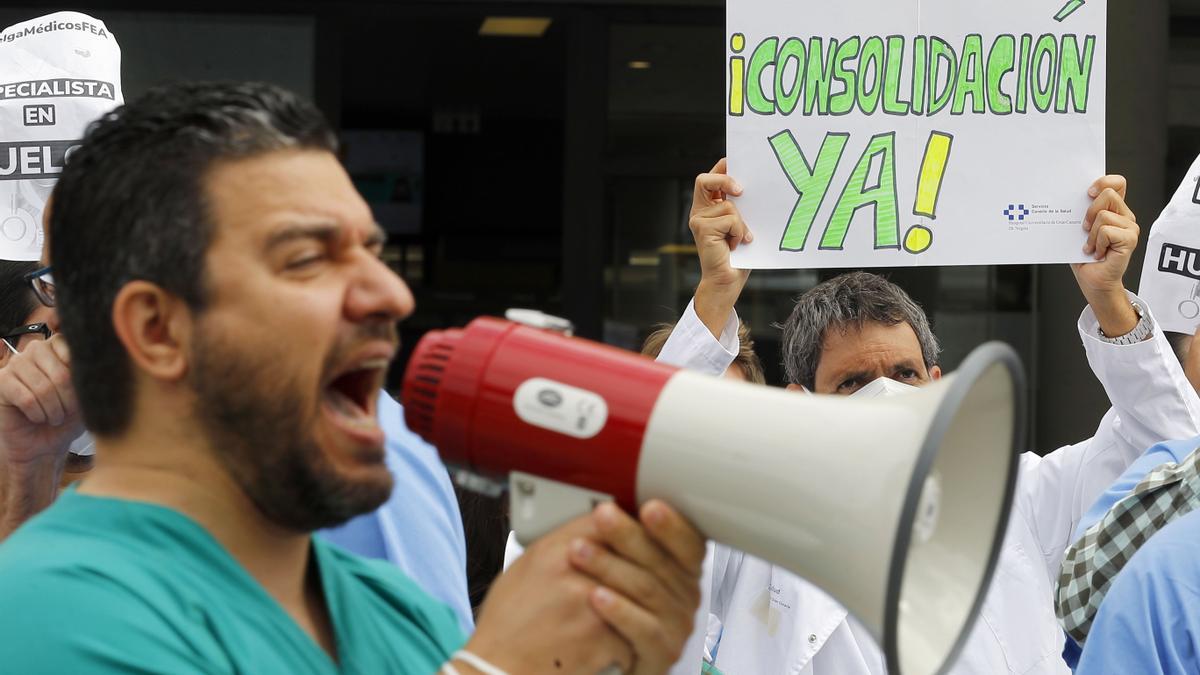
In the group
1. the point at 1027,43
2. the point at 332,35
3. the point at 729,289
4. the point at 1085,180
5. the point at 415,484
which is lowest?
the point at 415,484

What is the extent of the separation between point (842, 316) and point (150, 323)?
2.30m

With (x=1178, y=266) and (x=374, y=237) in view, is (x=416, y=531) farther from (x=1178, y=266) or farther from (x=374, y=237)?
(x=1178, y=266)

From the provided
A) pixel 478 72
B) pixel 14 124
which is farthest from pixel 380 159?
pixel 14 124

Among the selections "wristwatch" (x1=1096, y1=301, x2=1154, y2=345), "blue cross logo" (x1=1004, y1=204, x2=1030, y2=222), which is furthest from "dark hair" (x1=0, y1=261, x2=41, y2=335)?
"wristwatch" (x1=1096, y1=301, x2=1154, y2=345)

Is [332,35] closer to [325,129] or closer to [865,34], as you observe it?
[865,34]

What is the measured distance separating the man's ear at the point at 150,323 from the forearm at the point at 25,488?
1.40 metres

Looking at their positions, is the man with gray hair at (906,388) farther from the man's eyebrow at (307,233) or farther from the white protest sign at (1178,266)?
the man's eyebrow at (307,233)

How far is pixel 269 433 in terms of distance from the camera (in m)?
1.38

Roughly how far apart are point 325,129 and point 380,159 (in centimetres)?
811

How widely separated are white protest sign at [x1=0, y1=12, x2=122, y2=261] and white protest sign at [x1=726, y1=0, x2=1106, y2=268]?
1.36 m

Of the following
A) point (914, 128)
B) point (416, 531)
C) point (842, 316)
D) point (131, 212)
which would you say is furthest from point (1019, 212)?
point (131, 212)

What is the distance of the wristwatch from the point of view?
3330mm

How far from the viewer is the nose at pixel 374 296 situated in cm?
142

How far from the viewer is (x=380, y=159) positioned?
950 cm
